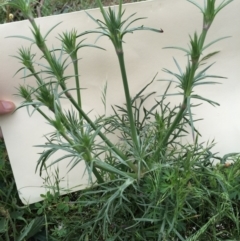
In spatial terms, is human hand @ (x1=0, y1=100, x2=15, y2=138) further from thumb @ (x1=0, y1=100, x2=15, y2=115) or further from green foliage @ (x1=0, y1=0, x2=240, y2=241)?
green foliage @ (x1=0, y1=0, x2=240, y2=241)

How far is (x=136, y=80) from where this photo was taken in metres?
0.64

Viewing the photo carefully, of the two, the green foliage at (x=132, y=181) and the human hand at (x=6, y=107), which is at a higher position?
the human hand at (x=6, y=107)

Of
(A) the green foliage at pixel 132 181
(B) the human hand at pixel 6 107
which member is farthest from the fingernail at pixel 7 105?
(A) the green foliage at pixel 132 181

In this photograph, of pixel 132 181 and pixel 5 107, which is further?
pixel 5 107

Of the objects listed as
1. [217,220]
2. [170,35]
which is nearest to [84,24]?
[170,35]

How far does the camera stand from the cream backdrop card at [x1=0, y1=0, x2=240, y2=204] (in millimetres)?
627

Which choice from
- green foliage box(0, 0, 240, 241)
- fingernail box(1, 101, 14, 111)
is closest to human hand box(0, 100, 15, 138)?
fingernail box(1, 101, 14, 111)

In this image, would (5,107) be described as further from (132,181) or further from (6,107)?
(132,181)

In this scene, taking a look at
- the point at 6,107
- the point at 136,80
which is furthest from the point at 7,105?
the point at 136,80

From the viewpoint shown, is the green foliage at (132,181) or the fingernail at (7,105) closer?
the green foliage at (132,181)

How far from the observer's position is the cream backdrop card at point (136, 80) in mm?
627

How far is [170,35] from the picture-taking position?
64 cm

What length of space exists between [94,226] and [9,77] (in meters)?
0.27

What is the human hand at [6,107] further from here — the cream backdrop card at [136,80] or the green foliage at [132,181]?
the green foliage at [132,181]
